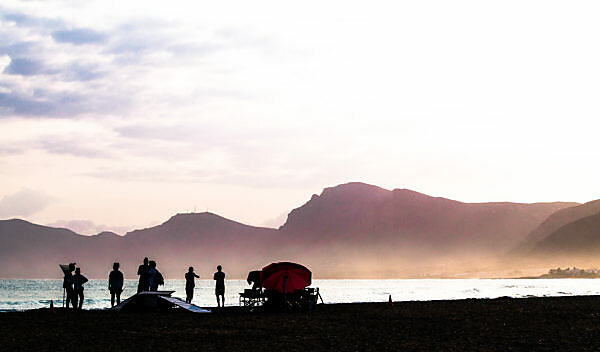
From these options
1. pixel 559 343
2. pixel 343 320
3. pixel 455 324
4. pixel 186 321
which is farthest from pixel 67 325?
pixel 559 343

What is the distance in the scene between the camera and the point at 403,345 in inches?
833

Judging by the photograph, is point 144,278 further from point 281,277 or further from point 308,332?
point 308,332

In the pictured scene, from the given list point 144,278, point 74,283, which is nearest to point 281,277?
point 144,278

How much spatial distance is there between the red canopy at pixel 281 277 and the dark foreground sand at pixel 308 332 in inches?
165

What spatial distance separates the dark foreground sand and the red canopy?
4.19 m

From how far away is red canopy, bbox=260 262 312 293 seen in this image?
39312mm

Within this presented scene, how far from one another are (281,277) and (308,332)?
14.6m

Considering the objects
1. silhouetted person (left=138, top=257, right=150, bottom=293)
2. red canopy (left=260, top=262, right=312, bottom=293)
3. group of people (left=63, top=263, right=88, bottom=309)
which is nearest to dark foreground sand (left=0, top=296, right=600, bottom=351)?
silhouetted person (left=138, top=257, right=150, bottom=293)

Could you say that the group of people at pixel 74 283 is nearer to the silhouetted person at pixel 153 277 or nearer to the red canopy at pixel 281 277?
the silhouetted person at pixel 153 277

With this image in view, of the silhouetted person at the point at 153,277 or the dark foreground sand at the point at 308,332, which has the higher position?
the silhouetted person at the point at 153,277

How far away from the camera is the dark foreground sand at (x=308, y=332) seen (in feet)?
67.9

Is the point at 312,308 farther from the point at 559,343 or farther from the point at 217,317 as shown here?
the point at 559,343

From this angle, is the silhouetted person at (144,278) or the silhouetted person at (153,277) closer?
the silhouetted person at (153,277)

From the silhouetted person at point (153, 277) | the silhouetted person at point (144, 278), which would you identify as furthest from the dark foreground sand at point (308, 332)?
the silhouetted person at point (144, 278)
